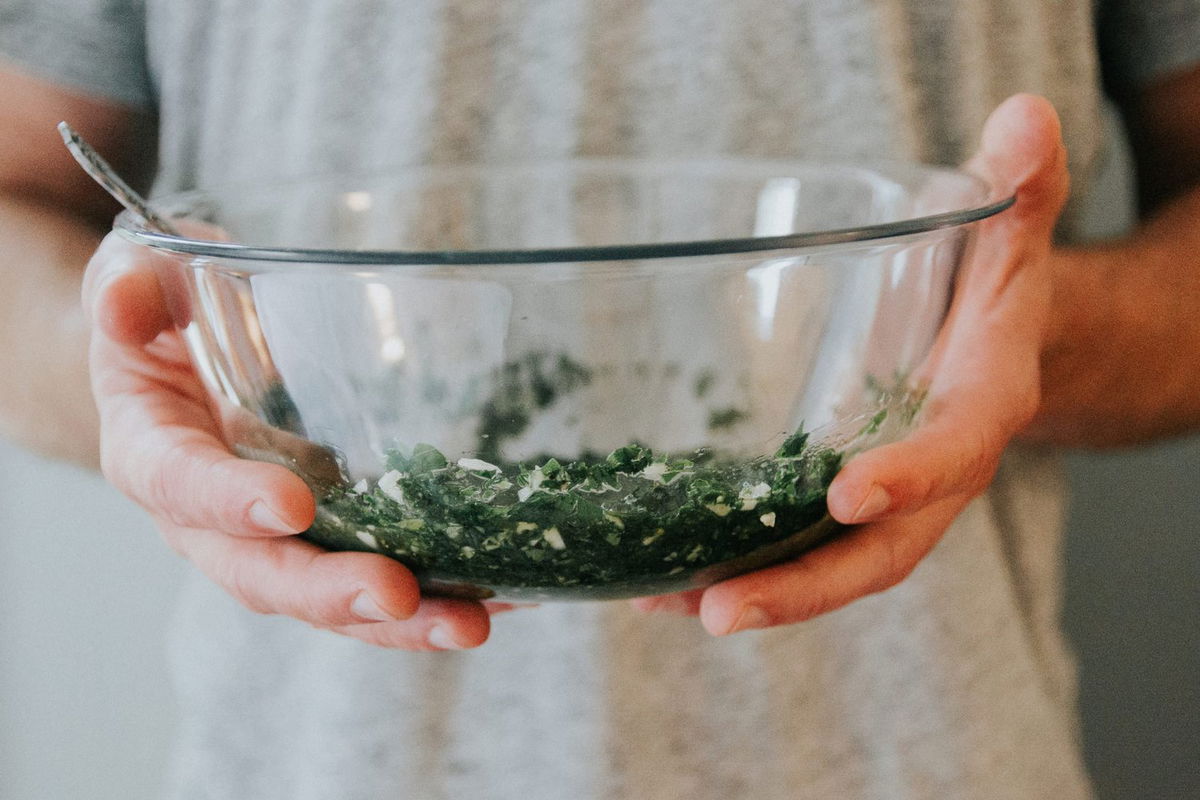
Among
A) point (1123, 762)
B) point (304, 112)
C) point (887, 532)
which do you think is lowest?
point (1123, 762)

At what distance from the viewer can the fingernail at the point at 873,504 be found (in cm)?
40

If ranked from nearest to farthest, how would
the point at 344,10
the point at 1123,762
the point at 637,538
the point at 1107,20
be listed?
the point at 637,538
the point at 344,10
the point at 1107,20
the point at 1123,762

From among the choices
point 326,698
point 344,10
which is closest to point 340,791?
point 326,698

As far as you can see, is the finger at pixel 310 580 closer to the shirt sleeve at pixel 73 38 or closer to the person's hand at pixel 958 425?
the person's hand at pixel 958 425

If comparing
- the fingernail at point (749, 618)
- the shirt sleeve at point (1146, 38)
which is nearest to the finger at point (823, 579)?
the fingernail at point (749, 618)

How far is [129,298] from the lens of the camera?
433 millimetres

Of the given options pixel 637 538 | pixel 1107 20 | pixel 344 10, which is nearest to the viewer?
pixel 637 538

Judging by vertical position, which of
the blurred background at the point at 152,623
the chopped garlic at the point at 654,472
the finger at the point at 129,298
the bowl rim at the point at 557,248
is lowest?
the blurred background at the point at 152,623

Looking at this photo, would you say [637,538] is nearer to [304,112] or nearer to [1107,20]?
[304,112]

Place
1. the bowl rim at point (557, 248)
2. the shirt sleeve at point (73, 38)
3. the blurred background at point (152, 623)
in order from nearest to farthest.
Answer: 1. the bowl rim at point (557, 248)
2. the shirt sleeve at point (73, 38)
3. the blurred background at point (152, 623)

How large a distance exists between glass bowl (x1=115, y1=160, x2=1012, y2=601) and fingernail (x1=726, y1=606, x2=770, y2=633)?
22mm

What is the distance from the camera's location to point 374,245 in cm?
64

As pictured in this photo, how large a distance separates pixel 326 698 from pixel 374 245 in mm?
324

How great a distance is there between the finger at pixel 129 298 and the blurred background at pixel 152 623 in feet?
2.86
